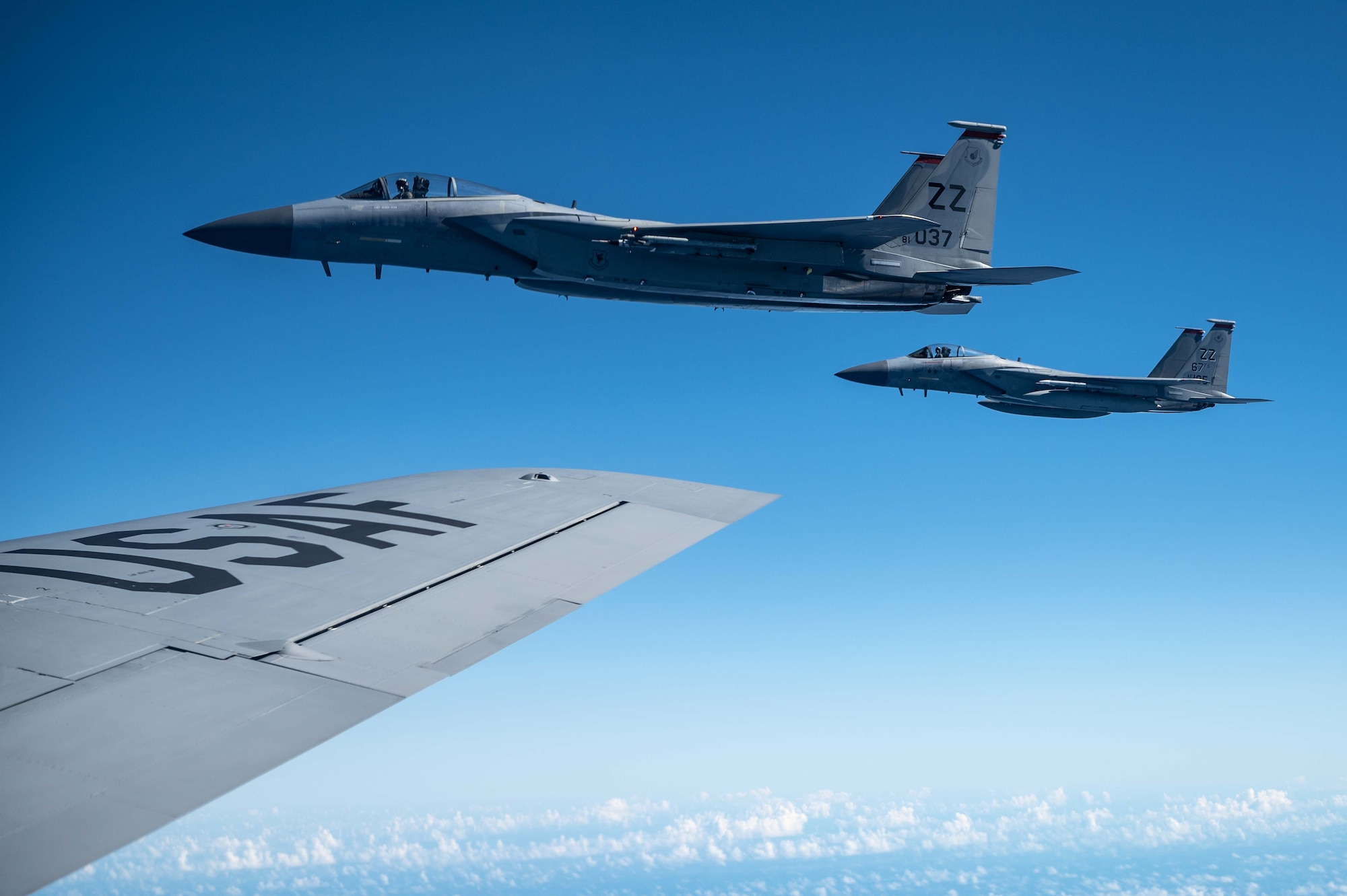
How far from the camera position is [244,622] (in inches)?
247

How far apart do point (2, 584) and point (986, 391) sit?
111 feet

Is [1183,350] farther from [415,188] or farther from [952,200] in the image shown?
[415,188]

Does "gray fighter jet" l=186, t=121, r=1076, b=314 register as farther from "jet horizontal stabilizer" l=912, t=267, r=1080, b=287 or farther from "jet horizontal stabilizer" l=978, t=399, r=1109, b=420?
"jet horizontal stabilizer" l=978, t=399, r=1109, b=420

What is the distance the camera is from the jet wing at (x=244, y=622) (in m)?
4.17

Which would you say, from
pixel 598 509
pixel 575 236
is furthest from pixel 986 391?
pixel 598 509

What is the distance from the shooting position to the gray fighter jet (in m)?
18.4

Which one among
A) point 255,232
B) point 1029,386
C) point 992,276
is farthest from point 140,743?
point 1029,386

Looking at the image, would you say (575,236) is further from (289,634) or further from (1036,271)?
(289,634)

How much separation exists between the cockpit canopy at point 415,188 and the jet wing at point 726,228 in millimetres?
1434

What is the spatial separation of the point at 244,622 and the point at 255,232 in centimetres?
1383

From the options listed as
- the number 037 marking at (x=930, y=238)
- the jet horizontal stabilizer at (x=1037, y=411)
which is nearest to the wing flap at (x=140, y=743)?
the number 037 marking at (x=930, y=238)

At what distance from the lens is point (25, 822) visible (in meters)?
3.80

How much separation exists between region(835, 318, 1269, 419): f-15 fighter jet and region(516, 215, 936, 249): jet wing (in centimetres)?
1523

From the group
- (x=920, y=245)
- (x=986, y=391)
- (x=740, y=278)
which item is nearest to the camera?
(x=740, y=278)
